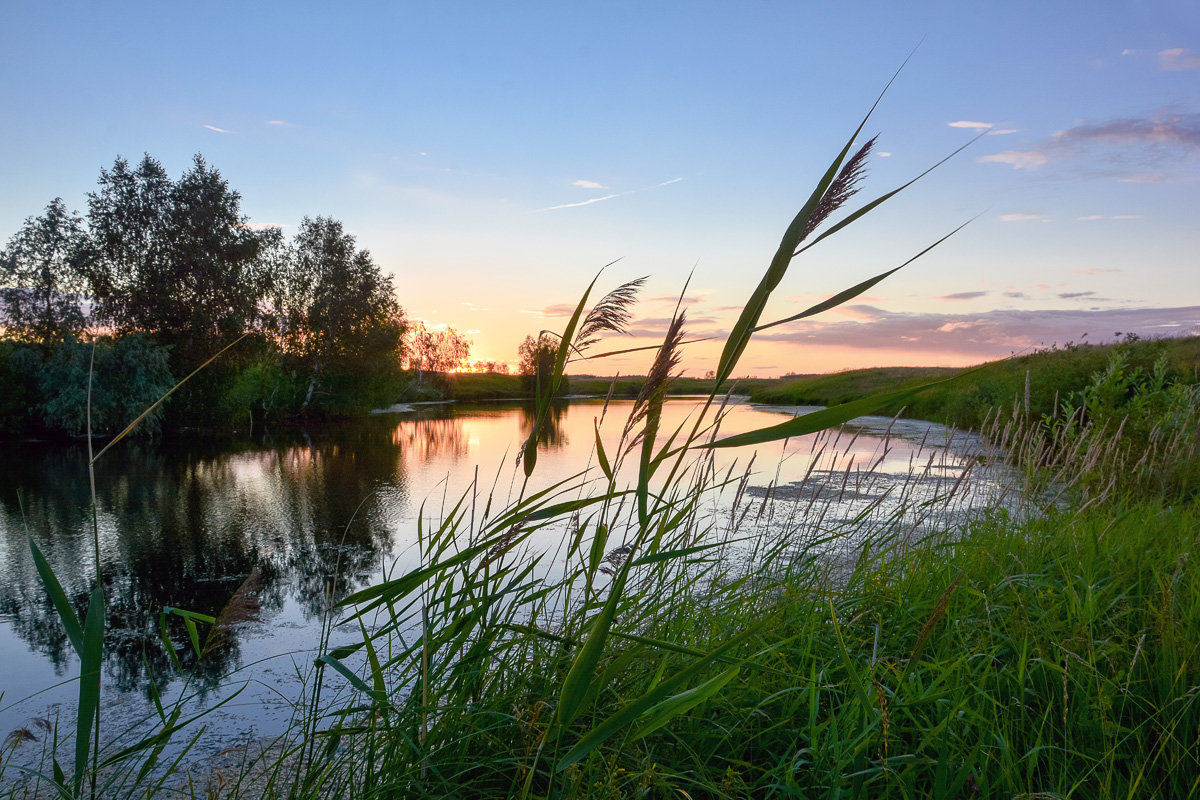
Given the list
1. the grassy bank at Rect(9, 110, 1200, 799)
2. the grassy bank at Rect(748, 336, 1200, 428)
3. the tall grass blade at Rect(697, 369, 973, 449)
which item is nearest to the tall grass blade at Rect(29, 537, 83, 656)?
the grassy bank at Rect(9, 110, 1200, 799)

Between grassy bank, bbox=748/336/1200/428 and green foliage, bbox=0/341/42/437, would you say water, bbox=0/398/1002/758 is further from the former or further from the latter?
grassy bank, bbox=748/336/1200/428

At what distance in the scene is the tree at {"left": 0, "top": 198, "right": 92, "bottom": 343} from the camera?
17.3m

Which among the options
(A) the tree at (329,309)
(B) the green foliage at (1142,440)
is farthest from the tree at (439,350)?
(B) the green foliage at (1142,440)

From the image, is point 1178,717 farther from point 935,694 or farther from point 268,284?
point 268,284

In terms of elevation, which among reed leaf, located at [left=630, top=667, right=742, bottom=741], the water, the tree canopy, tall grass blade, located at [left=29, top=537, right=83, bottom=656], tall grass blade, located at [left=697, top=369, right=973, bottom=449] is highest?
the tree canopy

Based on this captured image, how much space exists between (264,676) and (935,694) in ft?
12.0

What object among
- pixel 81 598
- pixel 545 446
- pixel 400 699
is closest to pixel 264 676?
pixel 400 699

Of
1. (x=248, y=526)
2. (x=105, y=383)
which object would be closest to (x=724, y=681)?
(x=248, y=526)

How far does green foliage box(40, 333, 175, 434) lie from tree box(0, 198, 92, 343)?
1.35 metres

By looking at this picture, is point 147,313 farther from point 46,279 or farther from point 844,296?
point 844,296

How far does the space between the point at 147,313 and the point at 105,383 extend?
3.51 meters

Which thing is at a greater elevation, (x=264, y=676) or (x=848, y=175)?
(x=848, y=175)

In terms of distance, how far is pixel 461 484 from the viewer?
31.0 ft

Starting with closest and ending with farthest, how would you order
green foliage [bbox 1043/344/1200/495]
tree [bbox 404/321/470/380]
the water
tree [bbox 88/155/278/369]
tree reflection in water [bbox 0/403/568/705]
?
the water, green foliage [bbox 1043/344/1200/495], tree reflection in water [bbox 0/403/568/705], tree [bbox 88/155/278/369], tree [bbox 404/321/470/380]
